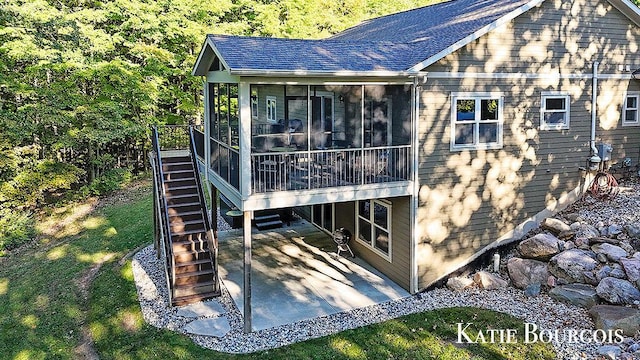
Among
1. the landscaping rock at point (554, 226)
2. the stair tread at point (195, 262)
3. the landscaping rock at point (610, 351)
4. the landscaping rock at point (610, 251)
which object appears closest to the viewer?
the landscaping rock at point (610, 351)

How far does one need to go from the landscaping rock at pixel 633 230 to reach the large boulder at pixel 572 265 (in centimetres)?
120

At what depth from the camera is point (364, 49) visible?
11.3 metres

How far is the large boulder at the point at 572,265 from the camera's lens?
9797mm

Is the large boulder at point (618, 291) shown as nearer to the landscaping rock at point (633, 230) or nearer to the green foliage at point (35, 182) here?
the landscaping rock at point (633, 230)

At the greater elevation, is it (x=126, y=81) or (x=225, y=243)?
(x=126, y=81)

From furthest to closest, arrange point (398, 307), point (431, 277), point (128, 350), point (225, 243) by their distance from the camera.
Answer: point (225, 243)
point (431, 277)
point (398, 307)
point (128, 350)

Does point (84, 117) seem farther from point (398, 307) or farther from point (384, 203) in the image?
point (398, 307)

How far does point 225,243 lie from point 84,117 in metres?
10.2

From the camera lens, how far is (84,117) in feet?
67.1

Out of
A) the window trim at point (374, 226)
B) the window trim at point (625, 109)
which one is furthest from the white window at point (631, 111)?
the window trim at point (374, 226)

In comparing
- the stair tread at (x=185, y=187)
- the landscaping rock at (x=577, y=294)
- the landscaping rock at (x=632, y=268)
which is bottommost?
the landscaping rock at (x=577, y=294)

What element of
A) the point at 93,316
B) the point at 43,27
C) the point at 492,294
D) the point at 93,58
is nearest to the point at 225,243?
the point at 93,316

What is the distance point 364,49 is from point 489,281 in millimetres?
5930

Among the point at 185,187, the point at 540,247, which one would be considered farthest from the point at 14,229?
the point at 540,247
